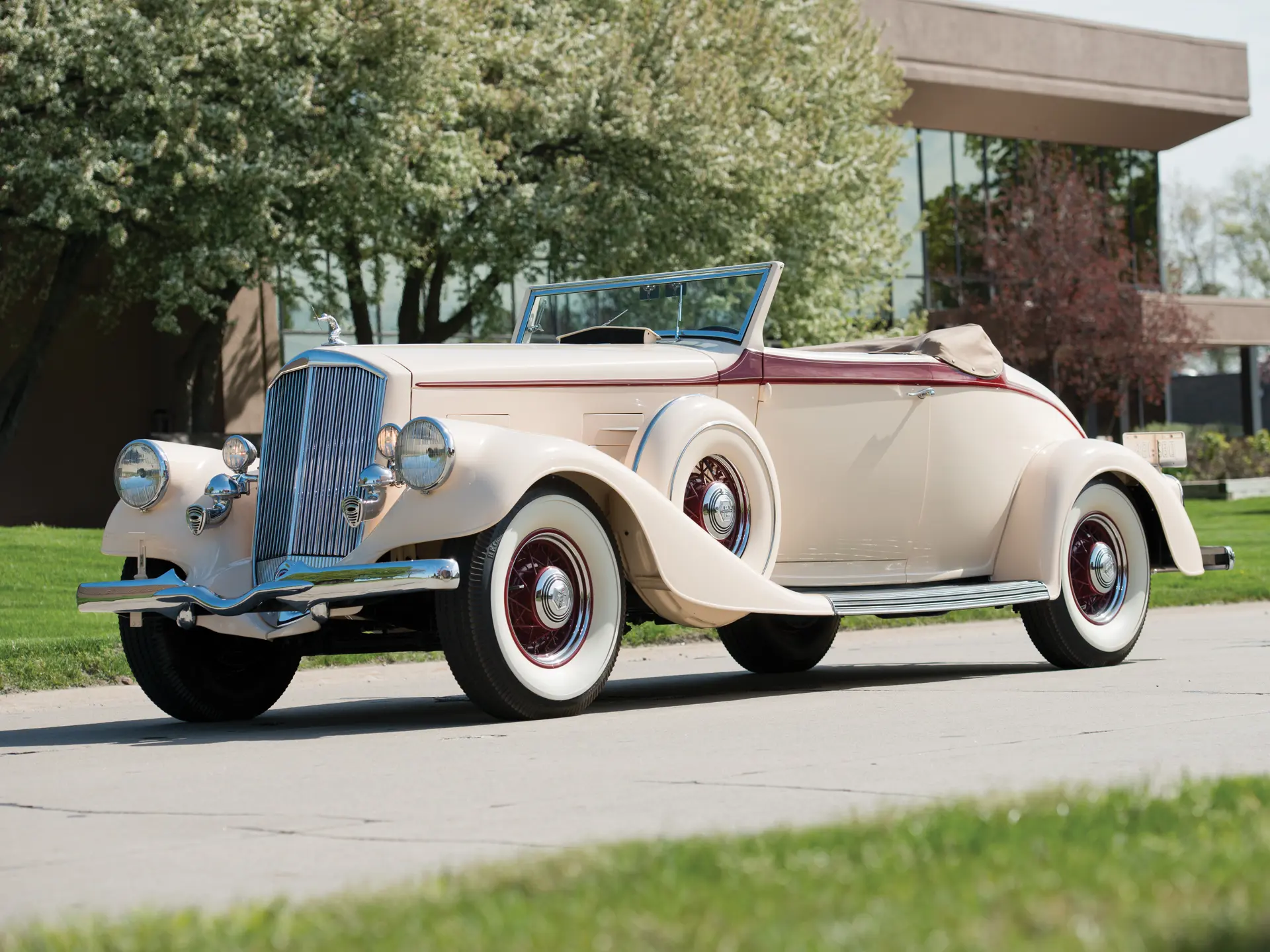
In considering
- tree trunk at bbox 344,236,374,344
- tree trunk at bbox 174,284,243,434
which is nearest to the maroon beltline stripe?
tree trunk at bbox 344,236,374,344

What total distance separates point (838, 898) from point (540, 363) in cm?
509

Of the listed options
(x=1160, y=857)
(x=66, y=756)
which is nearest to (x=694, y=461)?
(x=66, y=756)

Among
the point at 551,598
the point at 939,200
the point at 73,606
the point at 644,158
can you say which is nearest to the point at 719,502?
the point at 551,598

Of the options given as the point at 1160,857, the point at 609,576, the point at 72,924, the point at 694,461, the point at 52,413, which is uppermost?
the point at 52,413

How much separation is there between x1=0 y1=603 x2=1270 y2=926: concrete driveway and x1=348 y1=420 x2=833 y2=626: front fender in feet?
1.74

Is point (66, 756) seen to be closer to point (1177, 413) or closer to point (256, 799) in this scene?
point (256, 799)

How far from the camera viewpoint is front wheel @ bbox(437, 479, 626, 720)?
23.4ft

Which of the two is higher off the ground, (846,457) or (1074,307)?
(1074,307)

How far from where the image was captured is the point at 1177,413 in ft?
208

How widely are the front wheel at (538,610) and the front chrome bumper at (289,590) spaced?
0.70 ft

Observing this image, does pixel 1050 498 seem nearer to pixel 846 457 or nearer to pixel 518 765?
pixel 846 457

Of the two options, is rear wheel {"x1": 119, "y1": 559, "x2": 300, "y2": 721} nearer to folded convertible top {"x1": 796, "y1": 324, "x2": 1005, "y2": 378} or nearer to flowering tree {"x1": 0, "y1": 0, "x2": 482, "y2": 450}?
folded convertible top {"x1": 796, "y1": 324, "x2": 1005, "y2": 378}

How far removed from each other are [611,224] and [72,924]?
22.3 meters

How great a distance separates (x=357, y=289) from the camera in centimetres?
2648
